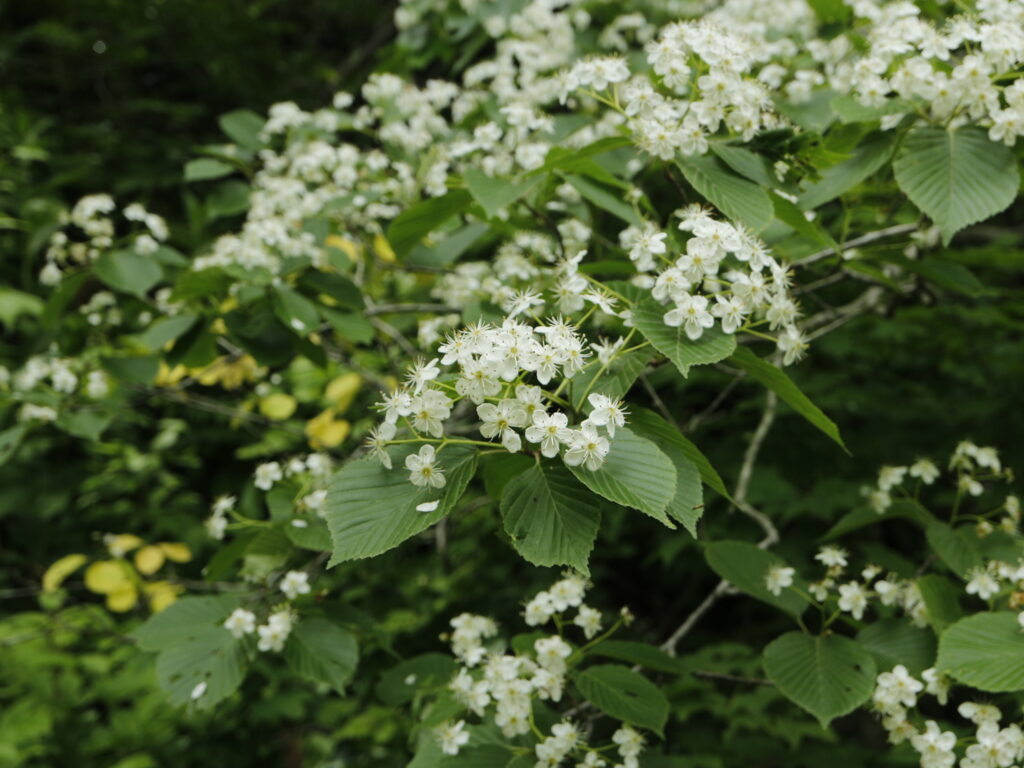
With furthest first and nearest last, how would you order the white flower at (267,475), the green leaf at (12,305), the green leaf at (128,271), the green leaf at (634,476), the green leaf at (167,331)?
the green leaf at (12,305), the green leaf at (128,271), the green leaf at (167,331), the white flower at (267,475), the green leaf at (634,476)

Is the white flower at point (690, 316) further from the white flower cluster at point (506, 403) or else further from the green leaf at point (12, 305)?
the green leaf at point (12, 305)

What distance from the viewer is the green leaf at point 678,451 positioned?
120cm

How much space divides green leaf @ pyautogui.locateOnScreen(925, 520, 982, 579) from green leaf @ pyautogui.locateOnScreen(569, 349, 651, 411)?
873 mm

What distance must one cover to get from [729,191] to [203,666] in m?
1.38

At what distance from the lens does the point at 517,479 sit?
114cm

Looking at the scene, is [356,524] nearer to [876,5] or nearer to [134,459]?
[876,5]

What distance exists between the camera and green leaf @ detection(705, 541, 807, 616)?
1671 millimetres

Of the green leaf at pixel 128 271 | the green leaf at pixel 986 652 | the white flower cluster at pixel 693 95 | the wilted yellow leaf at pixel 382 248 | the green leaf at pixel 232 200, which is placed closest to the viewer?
the green leaf at pixel 986 652

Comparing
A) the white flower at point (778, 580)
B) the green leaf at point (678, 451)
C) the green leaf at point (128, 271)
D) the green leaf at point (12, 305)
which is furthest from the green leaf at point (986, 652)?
the green leaf at point (12, 305)

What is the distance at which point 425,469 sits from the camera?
1110mm

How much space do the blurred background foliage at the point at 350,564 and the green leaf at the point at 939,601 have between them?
1.73ft

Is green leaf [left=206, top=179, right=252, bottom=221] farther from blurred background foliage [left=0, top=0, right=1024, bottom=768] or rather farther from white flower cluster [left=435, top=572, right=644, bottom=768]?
white flower cluster [left=435, top=572, right=644, bottom=768]

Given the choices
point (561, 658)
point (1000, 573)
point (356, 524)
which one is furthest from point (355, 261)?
point (1000, 573)

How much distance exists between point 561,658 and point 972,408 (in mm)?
1967
